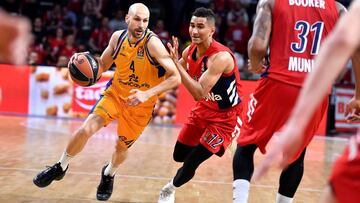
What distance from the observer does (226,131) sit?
4.82 metres

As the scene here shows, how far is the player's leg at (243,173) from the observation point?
338 centimetres

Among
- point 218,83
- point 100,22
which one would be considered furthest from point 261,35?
point 100,22

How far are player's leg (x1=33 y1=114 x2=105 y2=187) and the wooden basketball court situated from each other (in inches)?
8.4

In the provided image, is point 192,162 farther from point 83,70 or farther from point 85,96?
point 85,96

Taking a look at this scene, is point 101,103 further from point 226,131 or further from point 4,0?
point 4,0

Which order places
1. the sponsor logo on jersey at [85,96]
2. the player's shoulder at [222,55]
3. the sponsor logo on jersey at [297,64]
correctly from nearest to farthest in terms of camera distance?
the sponsor logo on jersey at [297,64] < the player's shoulder at [222,55] < the sponsor logo on jersey at [85,96]

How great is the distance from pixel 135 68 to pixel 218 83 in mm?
857

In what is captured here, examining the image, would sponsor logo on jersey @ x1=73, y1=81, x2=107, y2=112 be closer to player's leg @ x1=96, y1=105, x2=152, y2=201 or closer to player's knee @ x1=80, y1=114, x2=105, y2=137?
player's leg @ x1=96, y1=105, x2=152, y2=201

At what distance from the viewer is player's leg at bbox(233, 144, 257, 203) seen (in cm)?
338

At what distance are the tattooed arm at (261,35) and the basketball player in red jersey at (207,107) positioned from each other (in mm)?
1234

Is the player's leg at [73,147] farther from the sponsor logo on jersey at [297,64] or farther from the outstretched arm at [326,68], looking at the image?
the outstretched arm at [326,68]

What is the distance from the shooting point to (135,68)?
506 centimetres

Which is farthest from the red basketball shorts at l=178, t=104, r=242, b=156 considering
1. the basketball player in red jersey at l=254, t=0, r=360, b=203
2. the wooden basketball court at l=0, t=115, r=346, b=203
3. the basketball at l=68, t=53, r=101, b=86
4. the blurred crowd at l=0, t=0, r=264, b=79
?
the blurred crowd at l=0, t=0, r=264, b=79

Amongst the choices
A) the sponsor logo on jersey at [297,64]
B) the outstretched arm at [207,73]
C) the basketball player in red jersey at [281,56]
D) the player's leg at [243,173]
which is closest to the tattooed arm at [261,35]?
the basketball player in red jersey at [281,56]
